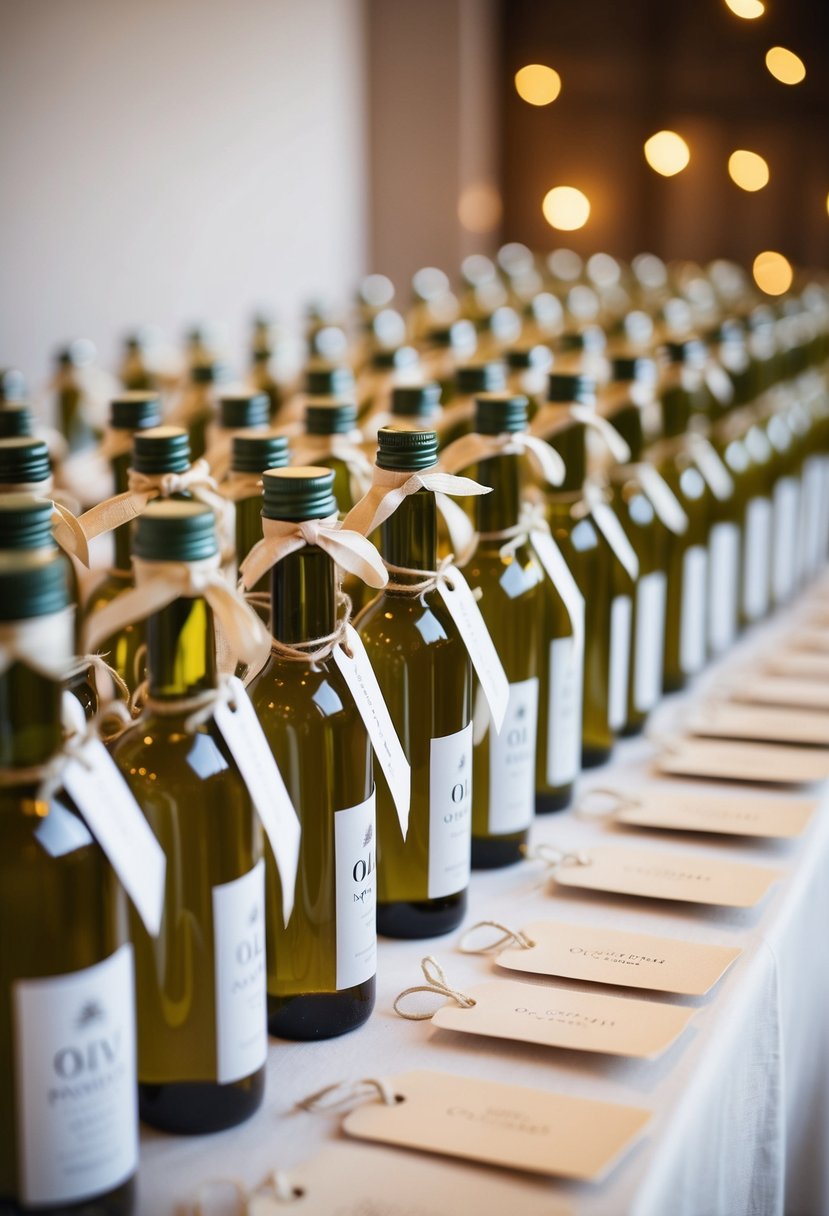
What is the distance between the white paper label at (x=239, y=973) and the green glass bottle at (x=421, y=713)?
0.24 m

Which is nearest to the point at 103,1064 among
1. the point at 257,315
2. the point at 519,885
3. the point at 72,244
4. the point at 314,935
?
the point at 314,935

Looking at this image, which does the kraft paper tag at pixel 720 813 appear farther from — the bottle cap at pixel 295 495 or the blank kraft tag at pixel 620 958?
the bottle cap at pixel 295 495

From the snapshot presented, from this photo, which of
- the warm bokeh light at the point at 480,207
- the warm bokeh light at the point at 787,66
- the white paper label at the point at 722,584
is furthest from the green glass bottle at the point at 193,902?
the warm bokeh light at the point at 480,207

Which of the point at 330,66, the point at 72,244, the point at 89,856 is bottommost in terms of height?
the point at 89,856

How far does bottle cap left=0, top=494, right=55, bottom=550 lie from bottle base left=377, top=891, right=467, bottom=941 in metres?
0.45

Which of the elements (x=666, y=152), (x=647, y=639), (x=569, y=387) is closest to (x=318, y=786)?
Answer: (x=569, y=387)

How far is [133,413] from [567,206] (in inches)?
140

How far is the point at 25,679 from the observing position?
668mm

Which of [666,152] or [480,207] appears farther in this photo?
[480,207]

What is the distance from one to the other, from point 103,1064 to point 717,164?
410 cm

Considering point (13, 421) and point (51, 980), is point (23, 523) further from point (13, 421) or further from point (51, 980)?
point (13, 421)

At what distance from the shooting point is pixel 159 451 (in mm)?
979

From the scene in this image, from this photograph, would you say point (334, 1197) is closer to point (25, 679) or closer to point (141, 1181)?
point (141, 1181)

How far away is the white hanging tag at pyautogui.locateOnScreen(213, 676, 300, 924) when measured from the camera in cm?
77
